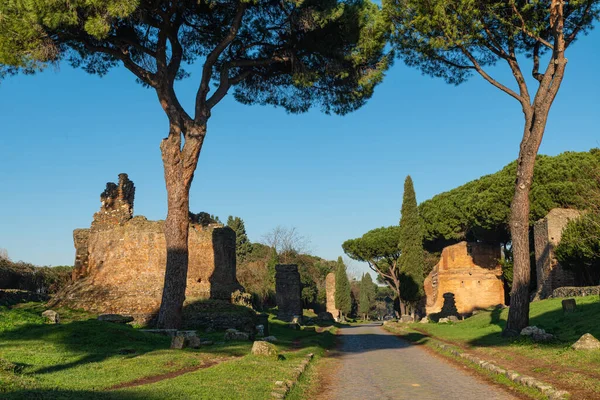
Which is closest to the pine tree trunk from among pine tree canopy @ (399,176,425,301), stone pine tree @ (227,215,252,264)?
pine tree canopy @ (399,176,425,301)

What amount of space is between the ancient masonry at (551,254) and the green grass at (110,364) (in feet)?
55.8

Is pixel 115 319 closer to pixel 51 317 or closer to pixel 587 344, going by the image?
pixel 51 317

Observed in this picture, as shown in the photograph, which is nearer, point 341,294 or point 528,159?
point 528,159

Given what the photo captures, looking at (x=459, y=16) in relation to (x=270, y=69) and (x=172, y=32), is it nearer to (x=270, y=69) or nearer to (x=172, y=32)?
(x=270, y=69)

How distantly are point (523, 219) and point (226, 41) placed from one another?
10039 millimetres

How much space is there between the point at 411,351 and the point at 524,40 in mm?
10209

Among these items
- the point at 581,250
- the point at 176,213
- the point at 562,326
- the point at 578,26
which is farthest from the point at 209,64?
the point at 581,250

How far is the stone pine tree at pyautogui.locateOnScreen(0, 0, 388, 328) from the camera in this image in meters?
14.7

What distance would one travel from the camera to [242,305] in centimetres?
2131

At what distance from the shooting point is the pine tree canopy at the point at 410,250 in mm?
35938

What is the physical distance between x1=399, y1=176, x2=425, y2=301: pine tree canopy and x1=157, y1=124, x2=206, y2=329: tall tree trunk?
23.5m

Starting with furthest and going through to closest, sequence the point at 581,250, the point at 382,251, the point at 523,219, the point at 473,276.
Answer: the point at 382,251 < the point at 473,276 < the point at 581,250 < the point at 523,219

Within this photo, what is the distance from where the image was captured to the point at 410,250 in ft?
120

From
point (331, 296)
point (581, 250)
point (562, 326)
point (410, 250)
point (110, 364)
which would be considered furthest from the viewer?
point (331, 296)
